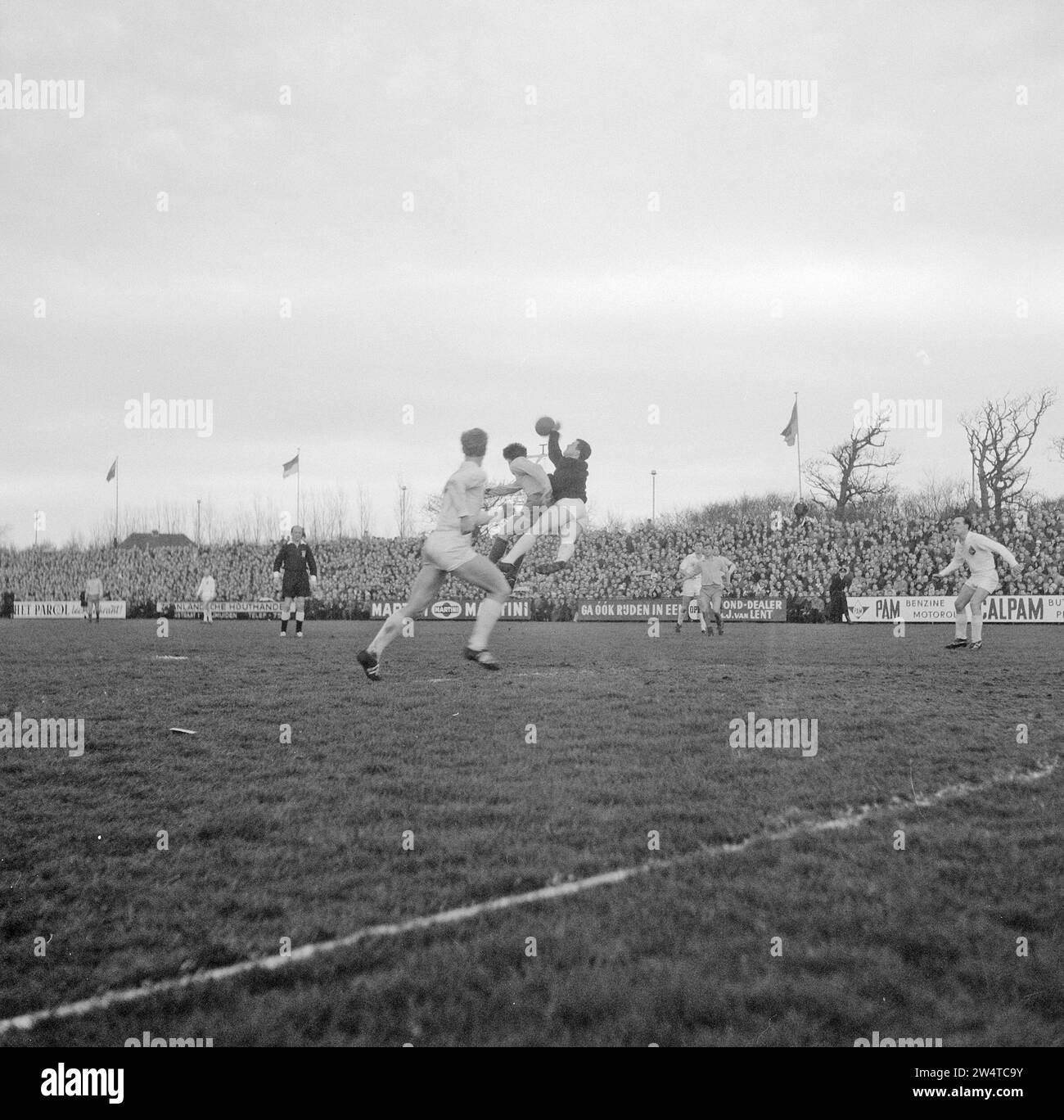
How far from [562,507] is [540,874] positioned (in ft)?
32.1

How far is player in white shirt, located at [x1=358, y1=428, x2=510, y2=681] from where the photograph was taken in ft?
31.9

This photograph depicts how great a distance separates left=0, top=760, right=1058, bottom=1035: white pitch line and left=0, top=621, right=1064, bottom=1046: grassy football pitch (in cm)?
4

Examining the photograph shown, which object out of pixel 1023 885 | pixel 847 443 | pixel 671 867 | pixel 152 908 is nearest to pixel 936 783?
pixel 1023 885

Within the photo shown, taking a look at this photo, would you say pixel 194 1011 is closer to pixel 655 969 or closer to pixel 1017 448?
pixel 655 969

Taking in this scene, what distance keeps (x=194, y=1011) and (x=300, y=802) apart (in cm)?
242

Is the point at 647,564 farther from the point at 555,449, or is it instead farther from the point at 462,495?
the point at 462,495

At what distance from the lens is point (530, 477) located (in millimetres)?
11703

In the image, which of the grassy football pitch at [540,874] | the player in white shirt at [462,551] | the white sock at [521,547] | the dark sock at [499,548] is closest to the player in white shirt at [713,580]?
the dark sock at [499,548]

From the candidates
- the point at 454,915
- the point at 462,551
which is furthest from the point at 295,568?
the point at 454,915

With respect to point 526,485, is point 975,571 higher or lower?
lower

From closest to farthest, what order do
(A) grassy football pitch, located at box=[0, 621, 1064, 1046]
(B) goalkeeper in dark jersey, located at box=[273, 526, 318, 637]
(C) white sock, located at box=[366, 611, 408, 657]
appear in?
(A) grassy football pitch, located at box=[0, 621, 1064, 1046] < (C) white sock, located at box=[366, 611, 408, 657] < (B) goalkeeper in dark jersey, located at box=[273, 526, 318, 637]

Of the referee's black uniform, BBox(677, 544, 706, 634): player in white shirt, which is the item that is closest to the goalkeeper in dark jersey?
the referee's black uniform

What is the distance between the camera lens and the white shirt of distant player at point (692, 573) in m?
24.9

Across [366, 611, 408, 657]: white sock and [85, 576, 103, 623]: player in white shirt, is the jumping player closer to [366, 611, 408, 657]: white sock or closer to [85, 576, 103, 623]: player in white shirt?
[366, 611, 408, 657]: white sock
